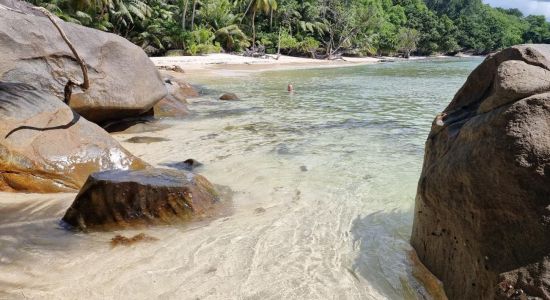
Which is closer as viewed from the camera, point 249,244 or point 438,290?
point 438,290

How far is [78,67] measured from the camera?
7816 mm

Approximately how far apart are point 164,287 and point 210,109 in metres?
9.60

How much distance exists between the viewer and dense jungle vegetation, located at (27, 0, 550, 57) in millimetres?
37344

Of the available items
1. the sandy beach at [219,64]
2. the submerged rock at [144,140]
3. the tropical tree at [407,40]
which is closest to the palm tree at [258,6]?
the sandy beach at [219,64]

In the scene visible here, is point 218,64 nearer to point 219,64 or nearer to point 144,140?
point 219,64

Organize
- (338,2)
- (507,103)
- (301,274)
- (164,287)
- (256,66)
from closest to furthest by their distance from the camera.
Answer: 1. (507,103)
2. (164,287)
3. (301,274)
4. (256,66)
5. (338,2)

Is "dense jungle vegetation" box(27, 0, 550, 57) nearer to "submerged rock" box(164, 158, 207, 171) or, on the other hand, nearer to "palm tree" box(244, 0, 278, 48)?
"palm tree" box(244, 0, 278, 48)

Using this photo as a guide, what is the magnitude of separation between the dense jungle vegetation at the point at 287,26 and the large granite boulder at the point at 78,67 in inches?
919

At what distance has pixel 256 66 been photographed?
125 ft

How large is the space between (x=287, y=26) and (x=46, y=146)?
172 ft

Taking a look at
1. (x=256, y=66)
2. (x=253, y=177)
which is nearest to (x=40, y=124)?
(x=253, y=177)

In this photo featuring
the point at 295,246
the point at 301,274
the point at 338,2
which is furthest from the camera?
the point at 338,2

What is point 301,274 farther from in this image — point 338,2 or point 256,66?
point 338,2

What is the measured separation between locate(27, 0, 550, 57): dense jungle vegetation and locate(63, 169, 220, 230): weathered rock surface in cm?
2833
